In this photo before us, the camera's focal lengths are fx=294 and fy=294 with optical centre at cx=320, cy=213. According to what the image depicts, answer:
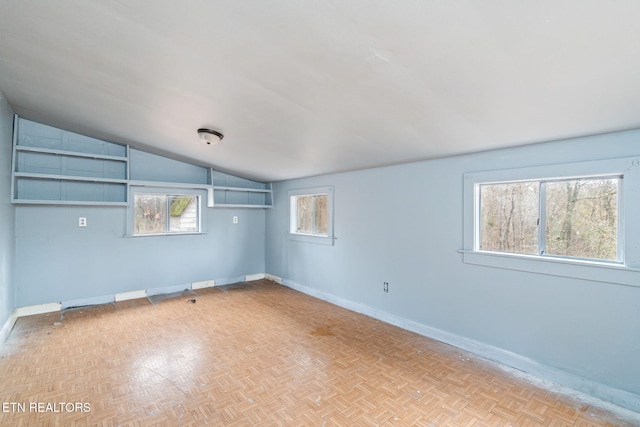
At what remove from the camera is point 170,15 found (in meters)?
1.68

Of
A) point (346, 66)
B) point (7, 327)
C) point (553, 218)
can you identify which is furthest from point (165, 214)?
point (553, 218)

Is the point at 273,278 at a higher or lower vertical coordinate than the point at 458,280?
lower

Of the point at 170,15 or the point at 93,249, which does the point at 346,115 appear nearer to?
the point at 170,15

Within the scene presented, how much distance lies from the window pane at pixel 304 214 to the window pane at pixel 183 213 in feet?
6.36

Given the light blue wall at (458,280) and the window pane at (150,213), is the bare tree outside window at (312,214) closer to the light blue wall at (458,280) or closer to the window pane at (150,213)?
the light blue wall at (458,280)

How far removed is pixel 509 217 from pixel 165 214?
5.20m

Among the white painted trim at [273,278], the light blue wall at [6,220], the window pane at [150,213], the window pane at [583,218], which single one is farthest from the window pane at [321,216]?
the light blue wall at [6,220]

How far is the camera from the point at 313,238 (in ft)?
17.0

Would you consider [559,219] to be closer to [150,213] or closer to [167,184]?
[167,184]

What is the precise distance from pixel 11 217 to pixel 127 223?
4.29ft

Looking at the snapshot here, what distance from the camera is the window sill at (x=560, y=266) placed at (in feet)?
7.27

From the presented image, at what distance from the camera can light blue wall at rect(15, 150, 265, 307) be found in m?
4.13

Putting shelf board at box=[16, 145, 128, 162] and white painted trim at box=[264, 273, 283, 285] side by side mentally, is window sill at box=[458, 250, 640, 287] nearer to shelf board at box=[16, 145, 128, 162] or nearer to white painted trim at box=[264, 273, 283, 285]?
white painted trim at box=[264, 273, 283, 285]

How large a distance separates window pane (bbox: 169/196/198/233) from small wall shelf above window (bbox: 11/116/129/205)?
2.69 ft
